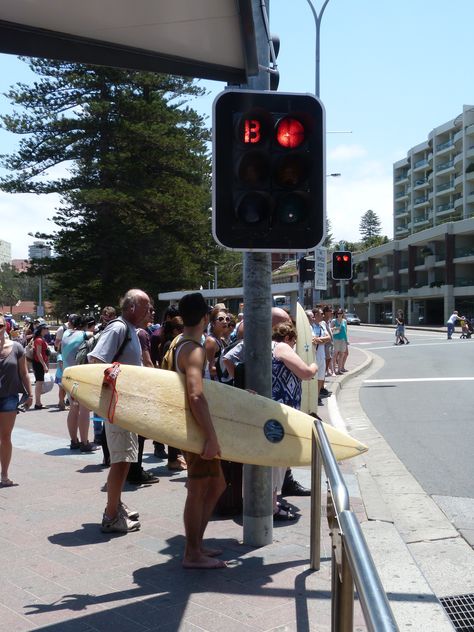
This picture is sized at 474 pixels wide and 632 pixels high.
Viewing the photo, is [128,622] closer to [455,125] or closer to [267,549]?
[267,549]

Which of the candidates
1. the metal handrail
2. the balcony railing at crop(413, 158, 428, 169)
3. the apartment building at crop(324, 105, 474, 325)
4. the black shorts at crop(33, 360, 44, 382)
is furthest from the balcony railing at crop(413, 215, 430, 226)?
the metal handrail

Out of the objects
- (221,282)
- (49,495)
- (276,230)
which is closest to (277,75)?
(276,230)

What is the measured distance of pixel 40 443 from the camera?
9.22 meters

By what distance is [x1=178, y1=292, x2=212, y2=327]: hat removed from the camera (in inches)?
177

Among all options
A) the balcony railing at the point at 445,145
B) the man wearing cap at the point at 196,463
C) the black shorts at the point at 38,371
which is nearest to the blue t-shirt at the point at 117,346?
the man wearing cap at the point at 196,463

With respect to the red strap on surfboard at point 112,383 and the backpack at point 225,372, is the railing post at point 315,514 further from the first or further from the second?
the backpack at point 225,372

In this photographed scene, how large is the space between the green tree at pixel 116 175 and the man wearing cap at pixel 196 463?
27.5m

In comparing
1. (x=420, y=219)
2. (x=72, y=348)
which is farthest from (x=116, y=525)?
(x=420, y=219)

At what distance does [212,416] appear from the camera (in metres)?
4.56

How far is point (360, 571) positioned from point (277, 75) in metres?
4.83

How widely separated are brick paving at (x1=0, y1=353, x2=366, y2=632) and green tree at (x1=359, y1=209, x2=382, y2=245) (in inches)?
5537

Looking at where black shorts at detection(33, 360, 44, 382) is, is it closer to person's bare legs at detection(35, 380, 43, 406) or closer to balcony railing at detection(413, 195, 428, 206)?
person's bare legs at detection(35, 380, 43, 406)

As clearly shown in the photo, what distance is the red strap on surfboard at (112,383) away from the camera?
15.1ft

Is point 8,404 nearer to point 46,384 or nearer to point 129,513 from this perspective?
point 129,513
